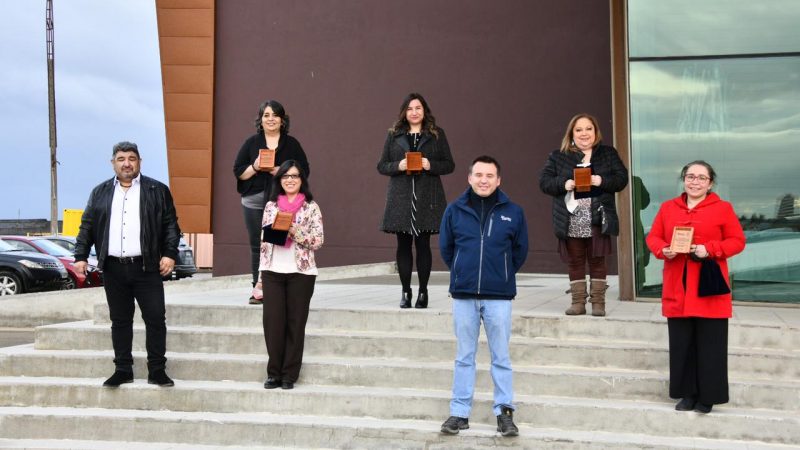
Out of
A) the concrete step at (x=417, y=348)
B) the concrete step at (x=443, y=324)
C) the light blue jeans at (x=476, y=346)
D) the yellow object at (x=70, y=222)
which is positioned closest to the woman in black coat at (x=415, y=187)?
the concrete step at (x=443, y=324)

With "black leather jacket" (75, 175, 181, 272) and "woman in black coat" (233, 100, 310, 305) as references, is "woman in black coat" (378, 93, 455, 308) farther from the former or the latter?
"black leather jacket" (75, 175, 181, 272)

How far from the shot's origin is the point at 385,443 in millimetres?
5895

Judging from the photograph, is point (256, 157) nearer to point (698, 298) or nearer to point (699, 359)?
point (698, 298)

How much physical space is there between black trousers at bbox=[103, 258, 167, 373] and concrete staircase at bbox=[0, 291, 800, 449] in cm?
26

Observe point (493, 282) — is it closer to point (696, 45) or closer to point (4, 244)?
point (696, 45)

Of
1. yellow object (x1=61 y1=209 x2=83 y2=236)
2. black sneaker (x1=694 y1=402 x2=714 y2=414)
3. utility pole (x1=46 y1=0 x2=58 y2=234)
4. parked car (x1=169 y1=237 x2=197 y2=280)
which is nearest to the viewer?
black sneaker (x1=694 y1=402 x2=714 y2=414)

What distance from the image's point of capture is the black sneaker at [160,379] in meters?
6.68

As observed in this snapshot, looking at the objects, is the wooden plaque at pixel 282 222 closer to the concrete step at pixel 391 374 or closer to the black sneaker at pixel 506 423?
the concrete step at pixel 391 374

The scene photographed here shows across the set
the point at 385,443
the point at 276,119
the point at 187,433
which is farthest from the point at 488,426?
the point at 276,119

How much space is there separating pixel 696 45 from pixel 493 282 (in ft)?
14.9

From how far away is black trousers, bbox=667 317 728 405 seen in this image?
571cm

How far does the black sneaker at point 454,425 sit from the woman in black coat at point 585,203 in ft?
5.87

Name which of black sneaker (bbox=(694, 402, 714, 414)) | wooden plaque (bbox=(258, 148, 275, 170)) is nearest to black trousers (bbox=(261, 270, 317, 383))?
wooden plaque (bbox=(258, 148, 275, 170))

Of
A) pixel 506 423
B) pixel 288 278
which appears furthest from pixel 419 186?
pixel 506 423
